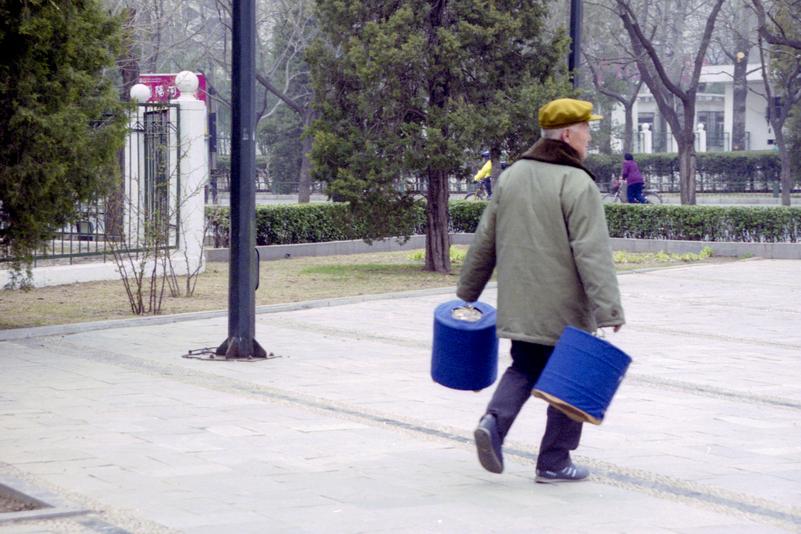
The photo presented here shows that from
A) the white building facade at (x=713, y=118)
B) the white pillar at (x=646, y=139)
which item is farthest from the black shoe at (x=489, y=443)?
the white pillar at (x=646, y=139)

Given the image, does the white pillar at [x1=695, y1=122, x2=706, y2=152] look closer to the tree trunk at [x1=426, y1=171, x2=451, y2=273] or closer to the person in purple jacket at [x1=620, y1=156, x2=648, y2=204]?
the person in purple jacket at [x1=620, y1=156, x2=648, y2=204]

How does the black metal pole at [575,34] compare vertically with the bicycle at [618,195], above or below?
above

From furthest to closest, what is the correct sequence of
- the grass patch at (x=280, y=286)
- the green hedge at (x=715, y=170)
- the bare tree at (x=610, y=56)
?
the bare tree at (x=610, y=56)
the green hedge at (x=715, y=170)
the grass patch at (x=280, y=286)

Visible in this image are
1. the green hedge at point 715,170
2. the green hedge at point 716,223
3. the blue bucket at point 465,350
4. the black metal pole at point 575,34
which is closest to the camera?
the blue bucket at point 465,350

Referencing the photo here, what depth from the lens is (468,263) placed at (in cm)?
600

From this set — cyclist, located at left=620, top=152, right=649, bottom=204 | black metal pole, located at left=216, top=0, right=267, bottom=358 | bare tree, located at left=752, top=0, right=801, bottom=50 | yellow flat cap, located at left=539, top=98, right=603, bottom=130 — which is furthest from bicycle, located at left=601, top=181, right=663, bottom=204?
yellow flat cap, located at left=539, top=98, right=603, bottom=130

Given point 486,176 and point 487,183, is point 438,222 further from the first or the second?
point 487,183

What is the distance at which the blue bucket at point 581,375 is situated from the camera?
545cm

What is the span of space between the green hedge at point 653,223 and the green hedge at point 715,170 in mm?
20605

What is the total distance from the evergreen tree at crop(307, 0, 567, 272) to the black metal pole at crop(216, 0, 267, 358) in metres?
6.52

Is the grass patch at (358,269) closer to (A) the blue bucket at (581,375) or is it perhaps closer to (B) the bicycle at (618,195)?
(A) the blue bucket at (581,375)

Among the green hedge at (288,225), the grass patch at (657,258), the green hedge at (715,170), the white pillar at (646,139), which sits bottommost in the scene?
the grass patch at (657,258)

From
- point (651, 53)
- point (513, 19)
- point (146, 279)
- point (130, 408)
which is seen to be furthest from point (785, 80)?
point (130, 408)

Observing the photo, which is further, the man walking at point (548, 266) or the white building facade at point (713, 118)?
the white building facade at point (713, 118)
